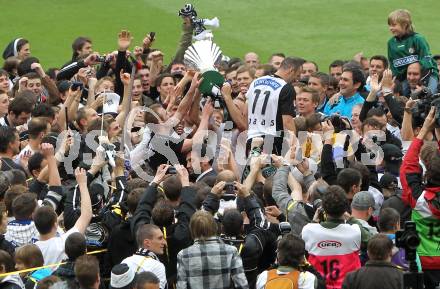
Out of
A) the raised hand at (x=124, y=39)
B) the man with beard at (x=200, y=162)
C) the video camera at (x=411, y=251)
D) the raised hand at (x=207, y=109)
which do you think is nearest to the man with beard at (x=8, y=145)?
the man with beard at (x=200, y=162)

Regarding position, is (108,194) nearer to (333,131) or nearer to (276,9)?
(333,131)

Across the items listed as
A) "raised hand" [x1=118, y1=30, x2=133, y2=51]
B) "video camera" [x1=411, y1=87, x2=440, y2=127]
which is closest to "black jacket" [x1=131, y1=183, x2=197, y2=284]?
"video camera" [x1=411, y1=87, x2=440, y2=127]

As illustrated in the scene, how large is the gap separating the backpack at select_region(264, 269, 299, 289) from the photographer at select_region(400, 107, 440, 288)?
1237 millimetres

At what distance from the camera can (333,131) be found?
9.45 metres

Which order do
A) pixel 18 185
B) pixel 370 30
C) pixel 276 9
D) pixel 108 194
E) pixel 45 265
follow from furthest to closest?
pixel 276 9 → pixel 370 30 → pixel 108 194 → pixel 18 185 → pixel 45 265

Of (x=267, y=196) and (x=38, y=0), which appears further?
(x=38, y=0)

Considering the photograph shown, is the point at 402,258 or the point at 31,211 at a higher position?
the point at 31,211

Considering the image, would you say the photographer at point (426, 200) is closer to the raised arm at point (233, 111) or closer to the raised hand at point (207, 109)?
the raised hand at point (207, 109)

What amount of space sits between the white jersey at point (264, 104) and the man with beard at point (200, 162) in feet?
3.67

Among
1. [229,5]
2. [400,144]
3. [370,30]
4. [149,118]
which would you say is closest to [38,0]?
[229,5]

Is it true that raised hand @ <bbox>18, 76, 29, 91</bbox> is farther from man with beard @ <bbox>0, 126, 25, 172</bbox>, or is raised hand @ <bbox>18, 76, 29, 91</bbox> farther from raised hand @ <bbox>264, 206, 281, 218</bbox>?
raised hand @ <bbox>264, 206, 281, 218</bbox>

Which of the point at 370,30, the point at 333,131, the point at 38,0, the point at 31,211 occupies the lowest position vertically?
the point at 31,211

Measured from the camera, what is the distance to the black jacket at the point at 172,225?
8.11 metres

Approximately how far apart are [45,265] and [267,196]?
6.50ft
